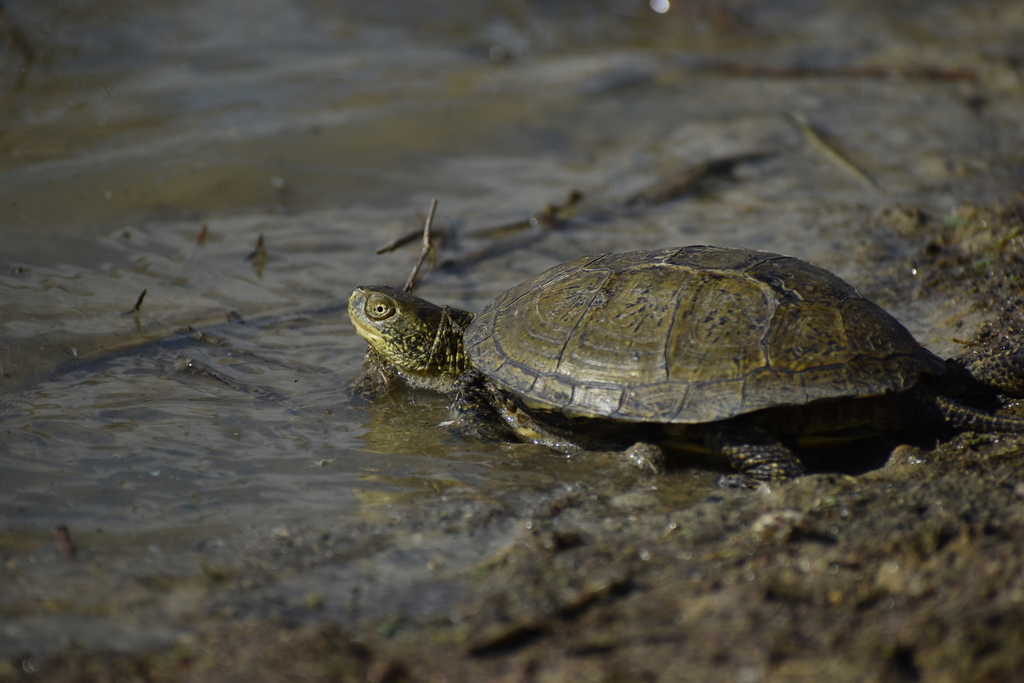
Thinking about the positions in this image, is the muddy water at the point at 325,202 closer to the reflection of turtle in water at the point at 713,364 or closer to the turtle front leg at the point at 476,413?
the turtle front leg at the point at 476,413

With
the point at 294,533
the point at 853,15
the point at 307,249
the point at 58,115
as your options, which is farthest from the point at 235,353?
the point at 853,15

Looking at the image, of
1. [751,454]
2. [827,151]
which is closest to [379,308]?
[751,454]

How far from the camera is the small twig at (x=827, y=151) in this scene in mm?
6277

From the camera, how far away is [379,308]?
4102 millimetres

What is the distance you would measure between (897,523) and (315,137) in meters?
6.27

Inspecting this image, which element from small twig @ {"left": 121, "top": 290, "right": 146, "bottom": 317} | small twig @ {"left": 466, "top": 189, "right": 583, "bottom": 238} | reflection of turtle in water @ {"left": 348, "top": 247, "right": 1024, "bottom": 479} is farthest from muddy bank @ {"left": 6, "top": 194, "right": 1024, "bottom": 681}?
small twig @ {"left": 466, "top": 189, "right": 583, "bottom": 238}

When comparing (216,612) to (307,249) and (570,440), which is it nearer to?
(570,440)

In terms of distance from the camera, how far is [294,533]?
9.02 ft

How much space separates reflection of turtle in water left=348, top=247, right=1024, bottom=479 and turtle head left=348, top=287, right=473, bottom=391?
19.9 inches

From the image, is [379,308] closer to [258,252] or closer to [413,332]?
[413,332]

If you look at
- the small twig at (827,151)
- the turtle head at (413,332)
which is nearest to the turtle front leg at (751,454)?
the turtle head at (413,332)

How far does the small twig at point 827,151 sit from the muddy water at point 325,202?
56 mm

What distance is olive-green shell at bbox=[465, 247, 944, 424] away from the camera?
295cm

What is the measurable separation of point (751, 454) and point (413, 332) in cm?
187
